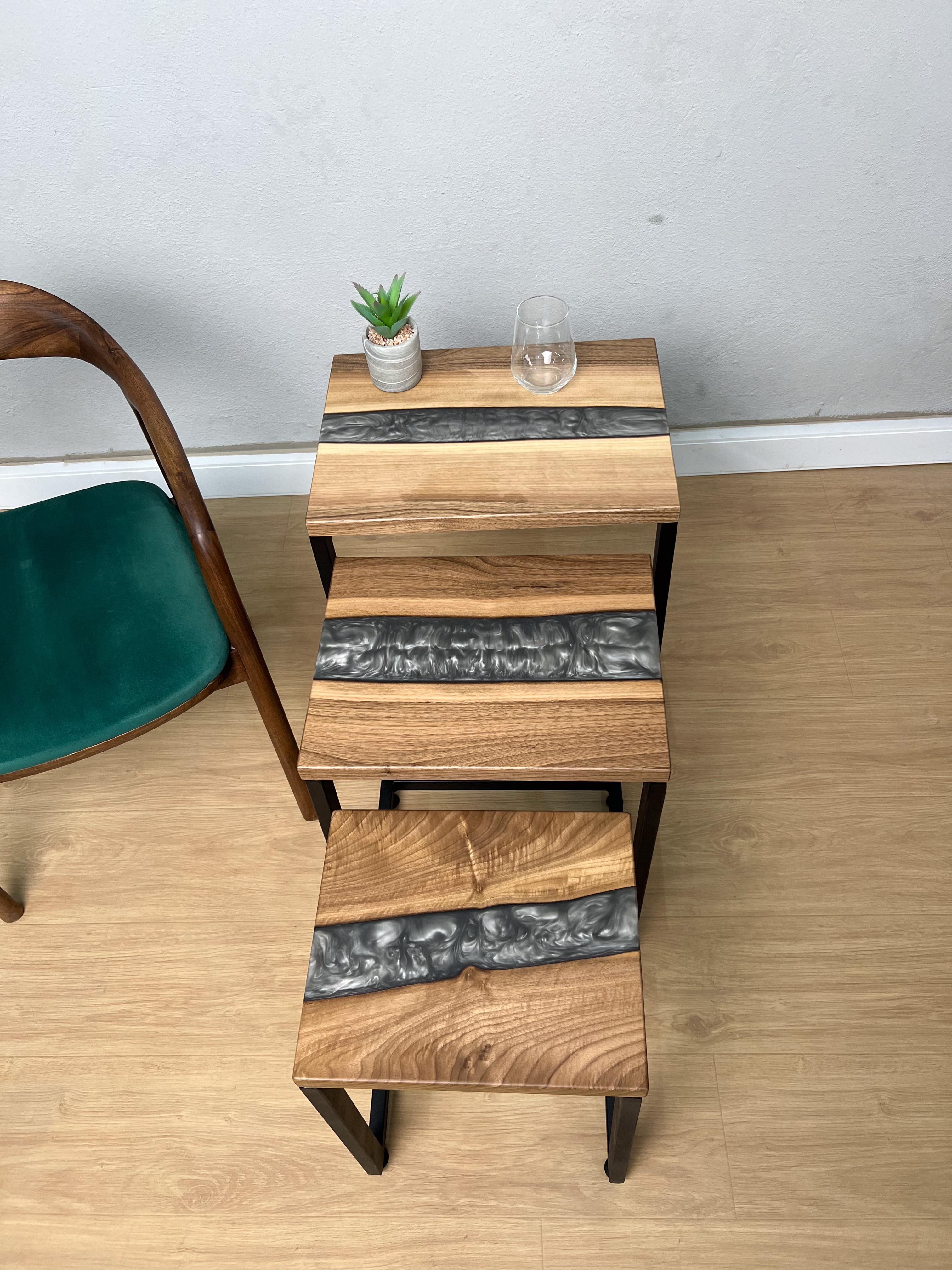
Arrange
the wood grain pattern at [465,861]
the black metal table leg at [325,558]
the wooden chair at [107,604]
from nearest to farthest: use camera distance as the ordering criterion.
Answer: the wood grain pattern at [465,861]
the wooden chair at [107,604]
the black metal table leg at [325,558]

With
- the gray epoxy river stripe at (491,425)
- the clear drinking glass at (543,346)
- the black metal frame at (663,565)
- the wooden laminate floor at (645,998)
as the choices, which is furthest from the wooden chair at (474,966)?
the clear drinking glass at (543,346)

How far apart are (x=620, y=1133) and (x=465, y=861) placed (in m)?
0.36

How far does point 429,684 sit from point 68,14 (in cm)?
109

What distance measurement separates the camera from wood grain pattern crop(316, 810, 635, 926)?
42.1 inches

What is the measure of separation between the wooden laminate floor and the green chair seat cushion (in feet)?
1.39

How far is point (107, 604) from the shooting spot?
1.31m

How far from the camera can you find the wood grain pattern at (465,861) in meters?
1.07

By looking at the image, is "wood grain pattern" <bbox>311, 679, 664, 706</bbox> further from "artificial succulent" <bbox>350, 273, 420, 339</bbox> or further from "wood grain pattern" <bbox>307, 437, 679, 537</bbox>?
"artificial succulent" <bbox>350, 273, 420, 339</bbox>

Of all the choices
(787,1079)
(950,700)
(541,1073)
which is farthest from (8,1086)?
(950,700)

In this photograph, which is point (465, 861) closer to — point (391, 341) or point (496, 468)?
point (496, 468)

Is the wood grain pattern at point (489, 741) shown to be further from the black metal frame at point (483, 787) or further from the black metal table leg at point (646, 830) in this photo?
the black metal frame at point (483, 787)

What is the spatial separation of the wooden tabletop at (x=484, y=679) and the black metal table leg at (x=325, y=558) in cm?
6

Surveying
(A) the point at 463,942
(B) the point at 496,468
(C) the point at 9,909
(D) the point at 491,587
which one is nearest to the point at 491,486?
(B) the point at 496,468

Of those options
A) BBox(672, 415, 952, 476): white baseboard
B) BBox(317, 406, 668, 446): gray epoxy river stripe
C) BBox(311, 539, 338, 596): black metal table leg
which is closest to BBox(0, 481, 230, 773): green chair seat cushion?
BBox(311, 539, 338, 596): black metal table leg
